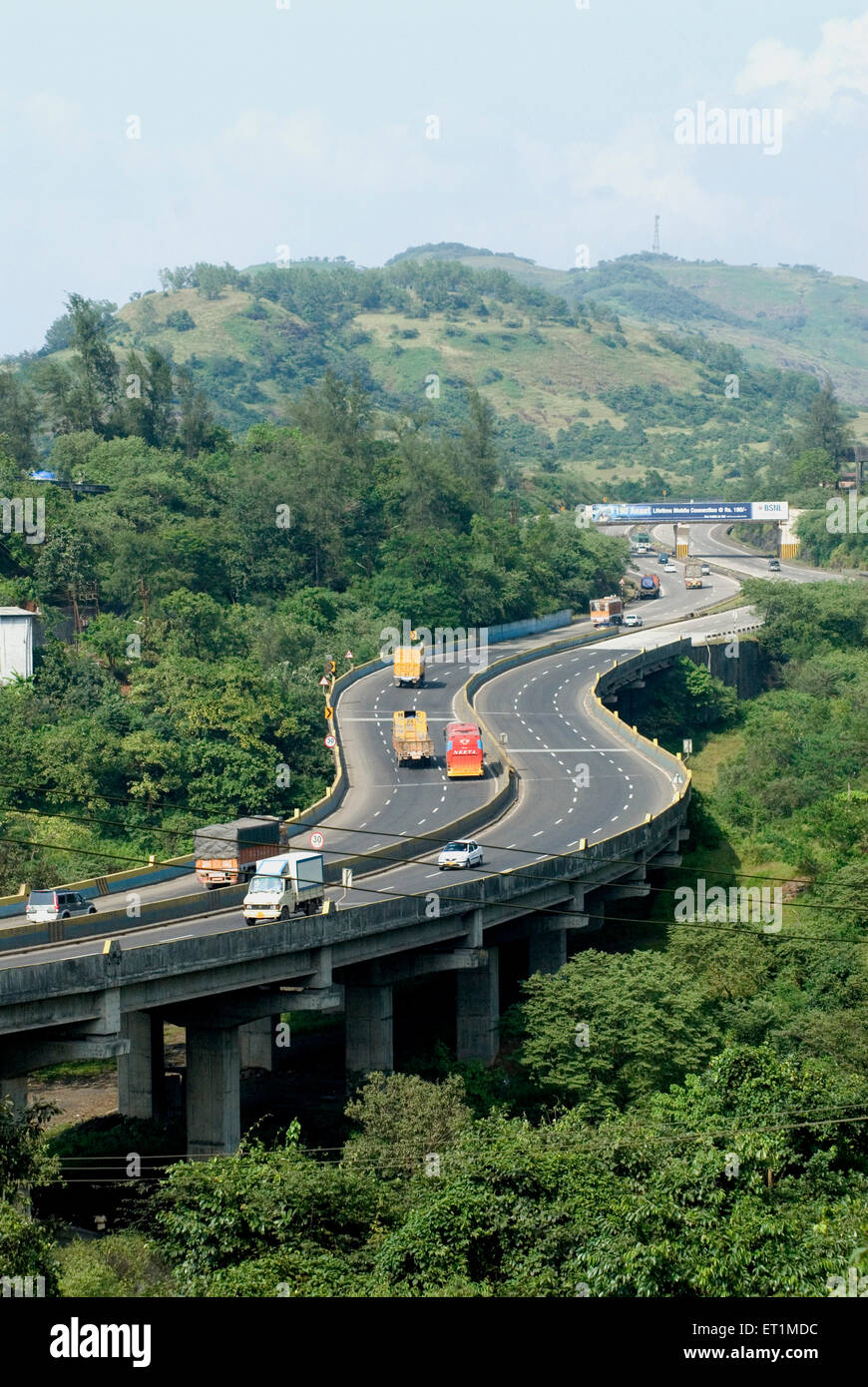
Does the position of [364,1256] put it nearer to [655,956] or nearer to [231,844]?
[231,844]

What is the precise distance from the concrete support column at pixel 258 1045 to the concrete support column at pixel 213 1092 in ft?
32.2

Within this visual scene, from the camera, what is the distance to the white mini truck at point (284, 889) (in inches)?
1818

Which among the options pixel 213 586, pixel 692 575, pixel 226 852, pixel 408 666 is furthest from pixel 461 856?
pixel 692 575

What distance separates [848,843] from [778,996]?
19.5 meters

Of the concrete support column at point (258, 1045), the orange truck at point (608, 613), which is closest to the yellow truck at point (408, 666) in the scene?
the orange truck at point (608, 613)

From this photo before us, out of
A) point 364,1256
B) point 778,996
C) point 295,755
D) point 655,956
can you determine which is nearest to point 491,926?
point 655,956

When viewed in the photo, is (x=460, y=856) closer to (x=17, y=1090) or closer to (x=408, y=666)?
(x=17, y=1090)

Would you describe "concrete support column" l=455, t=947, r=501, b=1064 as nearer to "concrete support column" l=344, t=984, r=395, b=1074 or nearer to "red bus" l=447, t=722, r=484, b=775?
"concrete support column" l=344, t=984, r=395, b=1074

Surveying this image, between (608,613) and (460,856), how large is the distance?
2829 inches

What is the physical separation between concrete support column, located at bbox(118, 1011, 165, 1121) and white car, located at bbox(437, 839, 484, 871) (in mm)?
11590

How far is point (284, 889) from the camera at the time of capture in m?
46.4

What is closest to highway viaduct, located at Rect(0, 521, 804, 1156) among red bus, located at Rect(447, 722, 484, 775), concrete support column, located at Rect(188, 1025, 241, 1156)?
concrete support column, located at Rect(188, 1025, 241, 1156)

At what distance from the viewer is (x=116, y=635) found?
90.5 metres

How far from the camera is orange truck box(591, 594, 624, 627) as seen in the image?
126312mm
